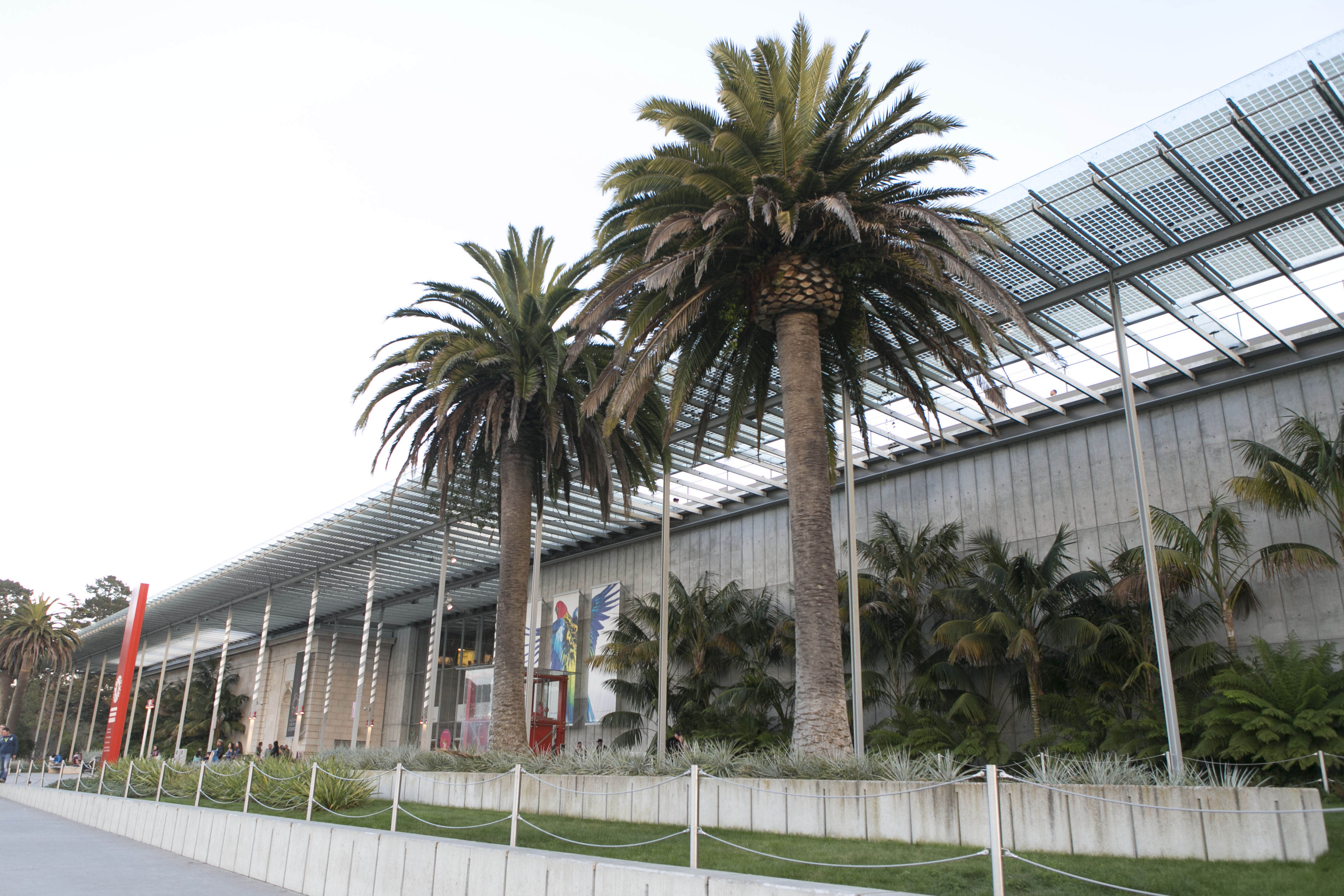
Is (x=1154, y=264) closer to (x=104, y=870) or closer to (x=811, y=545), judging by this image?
(x=811, y=545)

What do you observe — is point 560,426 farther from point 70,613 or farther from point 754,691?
point 70,613

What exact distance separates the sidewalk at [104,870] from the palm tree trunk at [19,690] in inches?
2075

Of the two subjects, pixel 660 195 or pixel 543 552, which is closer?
pixel 660 195

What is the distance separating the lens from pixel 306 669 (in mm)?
34594

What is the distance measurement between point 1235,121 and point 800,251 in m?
6.78

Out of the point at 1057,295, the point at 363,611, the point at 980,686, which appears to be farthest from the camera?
the point at 363,611

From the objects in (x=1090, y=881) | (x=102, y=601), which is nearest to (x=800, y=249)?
(x=1090, y=881)

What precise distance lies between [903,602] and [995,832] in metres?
19.7

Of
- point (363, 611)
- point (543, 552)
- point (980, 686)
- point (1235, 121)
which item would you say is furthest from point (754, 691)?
point (363, 611)

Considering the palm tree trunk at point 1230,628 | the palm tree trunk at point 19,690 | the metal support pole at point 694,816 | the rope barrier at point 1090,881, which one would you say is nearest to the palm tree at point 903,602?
the palm tree trunk at point 1230,628

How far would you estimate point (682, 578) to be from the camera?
118 feet

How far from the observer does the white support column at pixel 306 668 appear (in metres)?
36.1

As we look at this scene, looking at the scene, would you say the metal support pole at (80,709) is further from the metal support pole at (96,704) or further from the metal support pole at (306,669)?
the metal support pole at (306,669)

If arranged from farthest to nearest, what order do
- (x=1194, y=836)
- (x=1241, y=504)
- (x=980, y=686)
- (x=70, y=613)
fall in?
(x=70, y=613), (x=980, y=686), (x=1241, y=504), (x=1194, y=836)
